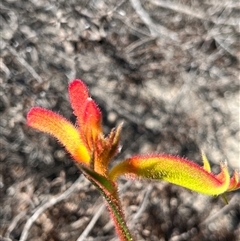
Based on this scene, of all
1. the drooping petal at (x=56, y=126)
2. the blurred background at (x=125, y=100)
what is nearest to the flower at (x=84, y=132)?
the drooping petal at (x=56, y=126)

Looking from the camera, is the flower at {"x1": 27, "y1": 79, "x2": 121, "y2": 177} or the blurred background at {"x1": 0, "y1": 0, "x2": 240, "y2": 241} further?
the blurred background at {"x1": 0, "y1": 0, "x2": 240, "y2": 241}

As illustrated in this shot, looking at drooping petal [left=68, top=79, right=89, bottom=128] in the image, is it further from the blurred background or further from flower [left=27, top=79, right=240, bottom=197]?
the blurred background

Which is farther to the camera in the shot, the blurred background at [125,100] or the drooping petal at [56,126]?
the blurred background at [125,100]

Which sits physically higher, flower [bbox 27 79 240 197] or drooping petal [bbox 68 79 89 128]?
drooping petal [bbox 68 79 89 128]

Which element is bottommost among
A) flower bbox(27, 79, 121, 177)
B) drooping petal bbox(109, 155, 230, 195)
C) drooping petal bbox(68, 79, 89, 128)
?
drooping petal bbox(109, 155, 230, 195)

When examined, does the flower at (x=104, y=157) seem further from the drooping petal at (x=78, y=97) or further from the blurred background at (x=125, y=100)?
the blurred background at (x=125, y=100)

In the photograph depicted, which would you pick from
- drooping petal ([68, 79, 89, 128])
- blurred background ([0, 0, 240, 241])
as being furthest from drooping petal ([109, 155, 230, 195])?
blurred background ([0, 0, 240, 241])
